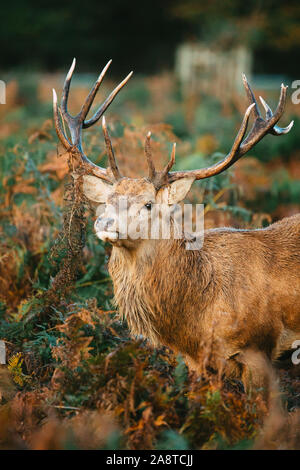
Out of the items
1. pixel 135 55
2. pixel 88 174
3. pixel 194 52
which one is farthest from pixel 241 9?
pixel 88 174

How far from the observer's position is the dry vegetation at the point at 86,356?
386cm

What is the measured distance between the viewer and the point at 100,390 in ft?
13.4

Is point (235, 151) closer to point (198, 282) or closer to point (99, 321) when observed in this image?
point (198, 282)

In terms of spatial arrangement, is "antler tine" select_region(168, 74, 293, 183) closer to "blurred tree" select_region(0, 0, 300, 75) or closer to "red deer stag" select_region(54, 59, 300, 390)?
"red deer stag" select_region(54, 59, 300, 390)

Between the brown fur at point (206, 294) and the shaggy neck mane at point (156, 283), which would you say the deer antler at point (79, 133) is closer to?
the brown fur at point (206, 294)

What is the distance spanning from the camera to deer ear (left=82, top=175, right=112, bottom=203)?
15.6 feet

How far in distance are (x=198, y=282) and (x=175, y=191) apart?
0.72 m

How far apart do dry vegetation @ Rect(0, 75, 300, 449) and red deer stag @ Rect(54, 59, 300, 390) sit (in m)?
0.22

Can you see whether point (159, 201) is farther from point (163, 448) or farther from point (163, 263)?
point (163, 448)

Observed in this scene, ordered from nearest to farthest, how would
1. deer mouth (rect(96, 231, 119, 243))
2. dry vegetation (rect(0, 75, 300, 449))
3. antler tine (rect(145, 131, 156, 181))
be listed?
dry vegetation (rect(0, 75, 300, 449)), deer mouth (rect(96, 231, 119, 243)), antler tine (rect(145, 131, 156, 181))

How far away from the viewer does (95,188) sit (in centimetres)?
480

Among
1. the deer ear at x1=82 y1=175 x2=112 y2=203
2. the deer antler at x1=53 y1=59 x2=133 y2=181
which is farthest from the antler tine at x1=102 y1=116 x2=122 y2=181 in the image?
the deer ear at x1=82 y1=175 x2=112 y2=203

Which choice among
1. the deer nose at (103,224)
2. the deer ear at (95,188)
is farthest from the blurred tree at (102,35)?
the deer nose at (103,224)

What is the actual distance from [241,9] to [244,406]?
2089 cm
